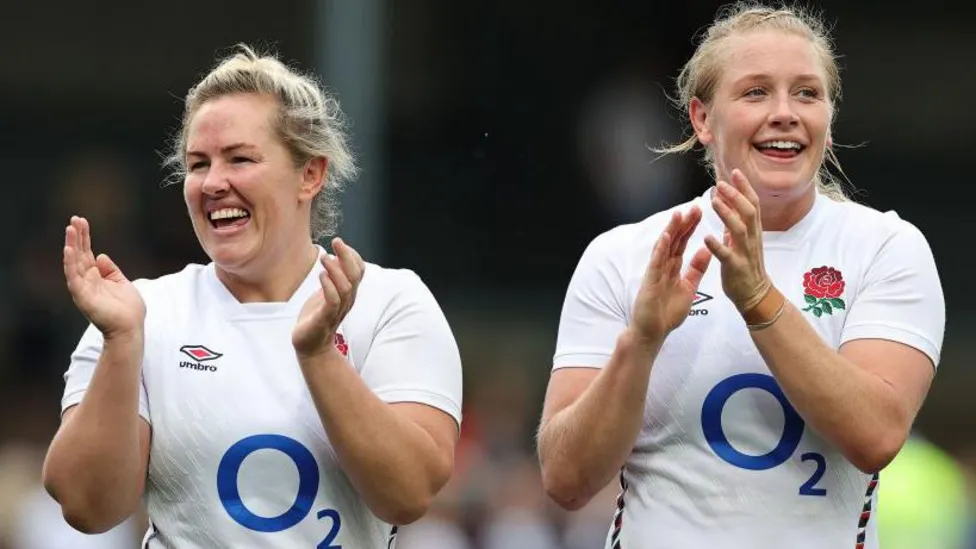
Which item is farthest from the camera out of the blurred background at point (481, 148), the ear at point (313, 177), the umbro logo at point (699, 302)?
the blurred background at point (481, 148)

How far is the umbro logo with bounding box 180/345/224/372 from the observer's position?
4078mm

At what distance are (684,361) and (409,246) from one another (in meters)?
5.00

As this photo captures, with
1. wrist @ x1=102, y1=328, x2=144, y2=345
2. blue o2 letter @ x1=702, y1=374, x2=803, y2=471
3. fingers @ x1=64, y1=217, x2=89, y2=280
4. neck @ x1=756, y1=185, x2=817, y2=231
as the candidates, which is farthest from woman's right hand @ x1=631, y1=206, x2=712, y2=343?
fingers @ x1=64, y1=217, x2=89, y2=280

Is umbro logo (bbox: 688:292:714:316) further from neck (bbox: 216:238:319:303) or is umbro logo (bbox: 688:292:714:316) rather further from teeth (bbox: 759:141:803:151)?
neck (bbox: 216:238:319:303)

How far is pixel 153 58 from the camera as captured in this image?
31.9 ft

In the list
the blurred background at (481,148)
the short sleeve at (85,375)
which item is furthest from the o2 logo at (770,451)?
the blurred background at (481,148)

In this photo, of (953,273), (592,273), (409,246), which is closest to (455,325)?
(409,246)

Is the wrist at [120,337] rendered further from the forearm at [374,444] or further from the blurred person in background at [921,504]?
the blurred person in background at [921,504]

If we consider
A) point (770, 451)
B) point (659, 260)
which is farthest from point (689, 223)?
point (770, 451)

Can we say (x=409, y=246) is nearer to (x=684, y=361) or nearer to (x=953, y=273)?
(x=953, y=273)

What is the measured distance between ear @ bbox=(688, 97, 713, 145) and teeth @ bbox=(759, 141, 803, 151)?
199 mm

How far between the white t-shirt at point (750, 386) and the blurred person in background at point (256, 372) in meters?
0.41

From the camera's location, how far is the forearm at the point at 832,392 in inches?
149

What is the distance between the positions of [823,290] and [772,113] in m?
0.40
